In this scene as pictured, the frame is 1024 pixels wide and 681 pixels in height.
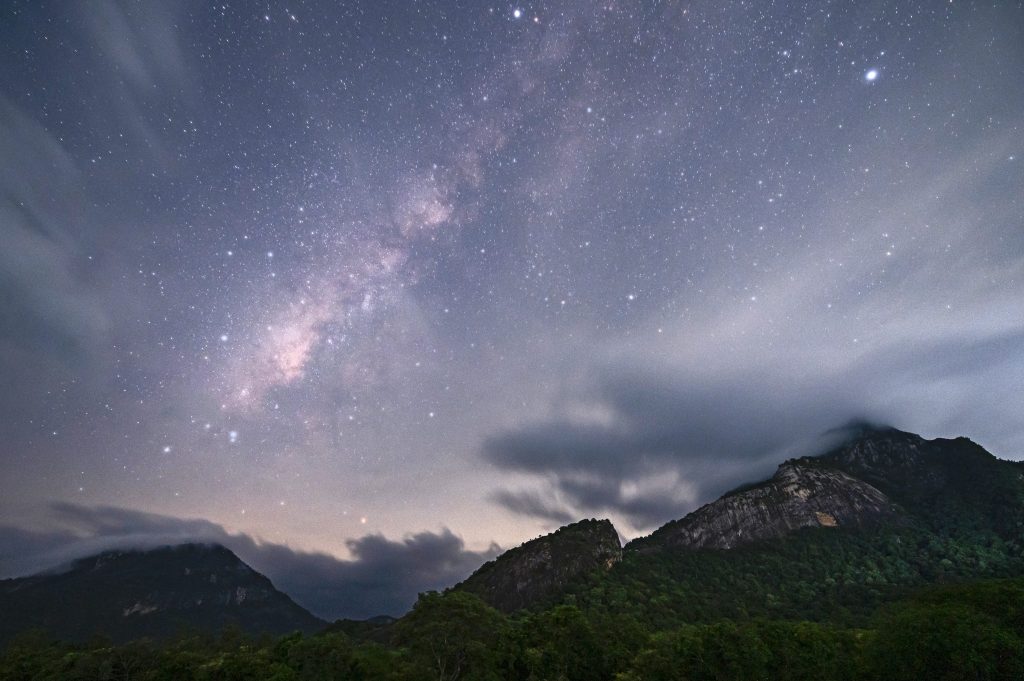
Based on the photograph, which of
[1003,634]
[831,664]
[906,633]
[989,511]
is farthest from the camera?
[989,511]

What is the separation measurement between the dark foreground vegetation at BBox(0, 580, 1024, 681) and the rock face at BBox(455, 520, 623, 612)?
9043cm

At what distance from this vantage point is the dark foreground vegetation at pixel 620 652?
122 ft

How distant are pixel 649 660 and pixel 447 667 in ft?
72.1

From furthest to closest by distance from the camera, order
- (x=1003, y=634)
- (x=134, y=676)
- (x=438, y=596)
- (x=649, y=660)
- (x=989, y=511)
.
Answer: (x=989, y=511)
(x=134, y=676)
(x=438, y=596)
(x=649, y=660)
(x=1003, y=634)

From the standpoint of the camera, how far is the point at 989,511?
188m

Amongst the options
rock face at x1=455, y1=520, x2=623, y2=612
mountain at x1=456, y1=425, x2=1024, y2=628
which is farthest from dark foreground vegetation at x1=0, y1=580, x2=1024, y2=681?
rock face at x1=455, y1=520, x2=623, y2=612

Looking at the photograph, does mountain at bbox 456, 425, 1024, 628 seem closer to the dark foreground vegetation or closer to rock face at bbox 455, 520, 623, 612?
rock face at bbox 455, 520, 623, 612

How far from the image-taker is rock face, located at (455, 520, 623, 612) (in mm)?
145250

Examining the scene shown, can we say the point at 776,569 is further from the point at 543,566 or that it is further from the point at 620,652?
the point at 620,652

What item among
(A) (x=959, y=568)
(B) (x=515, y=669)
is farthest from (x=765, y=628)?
(A) (x=959, y=568)

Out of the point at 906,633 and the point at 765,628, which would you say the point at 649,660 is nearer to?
the point at 765,628

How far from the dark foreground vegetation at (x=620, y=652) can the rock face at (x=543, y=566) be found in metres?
90.4

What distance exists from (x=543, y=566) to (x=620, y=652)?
4207 inches

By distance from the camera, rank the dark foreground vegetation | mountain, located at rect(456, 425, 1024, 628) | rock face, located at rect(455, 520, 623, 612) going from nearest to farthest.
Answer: the dark foreground vegetation < mountain, located at rect(456, 425, 1024, 628) < rock face, located at rect(455, 520, 623, 612)
